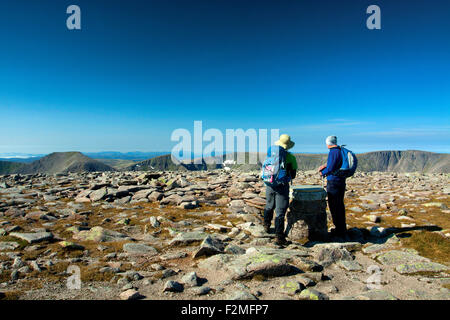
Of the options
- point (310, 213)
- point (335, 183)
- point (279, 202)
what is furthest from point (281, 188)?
point (335, 183)

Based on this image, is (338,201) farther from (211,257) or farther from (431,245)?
(211,257)

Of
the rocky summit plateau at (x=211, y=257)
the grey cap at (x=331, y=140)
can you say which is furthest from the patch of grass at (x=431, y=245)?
the grey cap at (x=331, y=140)

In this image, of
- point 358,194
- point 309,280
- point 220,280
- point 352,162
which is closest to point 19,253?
point 220,280

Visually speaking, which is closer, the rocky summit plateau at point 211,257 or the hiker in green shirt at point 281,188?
the rocky summit plateau at point 211,257

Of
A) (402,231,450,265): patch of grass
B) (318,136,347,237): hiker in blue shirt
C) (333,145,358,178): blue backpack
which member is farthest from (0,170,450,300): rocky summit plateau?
(333,145,358,178): blue backpack

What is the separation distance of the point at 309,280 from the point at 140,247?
5.13 m

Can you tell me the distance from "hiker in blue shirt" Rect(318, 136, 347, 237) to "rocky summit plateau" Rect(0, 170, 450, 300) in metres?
0.89

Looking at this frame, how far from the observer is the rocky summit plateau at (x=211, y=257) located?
5062 mm

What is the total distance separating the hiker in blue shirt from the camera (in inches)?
337

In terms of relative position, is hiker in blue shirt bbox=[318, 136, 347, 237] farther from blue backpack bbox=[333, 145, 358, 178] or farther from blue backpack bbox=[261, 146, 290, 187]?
blue backpack bbox=[261, 146, 290, 187]

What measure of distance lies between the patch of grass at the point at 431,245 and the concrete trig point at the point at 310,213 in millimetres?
2592

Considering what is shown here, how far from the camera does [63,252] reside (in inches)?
284

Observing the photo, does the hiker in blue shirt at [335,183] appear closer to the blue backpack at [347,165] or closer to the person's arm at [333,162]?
the person's arm at [333,162]
